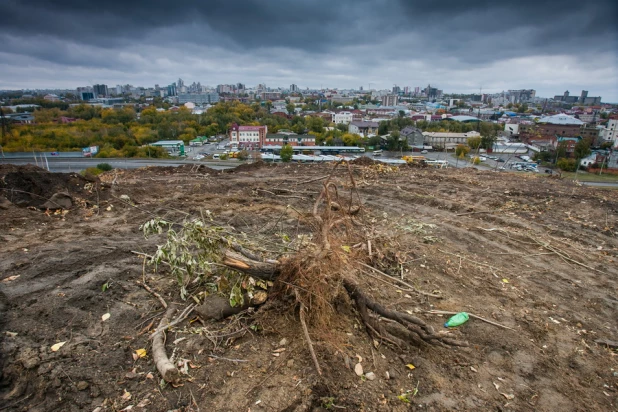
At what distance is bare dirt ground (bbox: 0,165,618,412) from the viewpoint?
2.24 metres

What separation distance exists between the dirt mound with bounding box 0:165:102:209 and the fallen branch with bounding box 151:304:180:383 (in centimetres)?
475

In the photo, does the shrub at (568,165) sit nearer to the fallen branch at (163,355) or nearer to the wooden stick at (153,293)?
the wooden stick at (153,293)

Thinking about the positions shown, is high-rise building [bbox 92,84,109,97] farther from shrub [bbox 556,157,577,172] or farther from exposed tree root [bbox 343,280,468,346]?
exposed tree root [bbox 343,280,468,346]

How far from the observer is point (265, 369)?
2.40 m

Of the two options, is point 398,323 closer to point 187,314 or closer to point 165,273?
point 187,314

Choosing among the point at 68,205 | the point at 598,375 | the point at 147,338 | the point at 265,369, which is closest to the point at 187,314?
the point at 147,338

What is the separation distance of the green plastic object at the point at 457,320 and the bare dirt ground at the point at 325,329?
69 millimetres

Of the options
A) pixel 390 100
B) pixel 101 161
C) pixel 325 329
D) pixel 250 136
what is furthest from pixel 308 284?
pixel 390 100

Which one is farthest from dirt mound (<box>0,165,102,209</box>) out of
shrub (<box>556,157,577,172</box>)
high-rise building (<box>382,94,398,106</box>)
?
high-rise building (<box>382,94,398,106</box>)

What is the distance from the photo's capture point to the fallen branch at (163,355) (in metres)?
2.25

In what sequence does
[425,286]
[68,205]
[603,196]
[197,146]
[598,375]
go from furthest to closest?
A: [197,146], [603,196], [68,205], [425,286], [598,375]

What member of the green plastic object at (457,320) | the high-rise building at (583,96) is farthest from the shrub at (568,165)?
the high-rise building at (583,96)

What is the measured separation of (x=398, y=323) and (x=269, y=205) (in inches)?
165

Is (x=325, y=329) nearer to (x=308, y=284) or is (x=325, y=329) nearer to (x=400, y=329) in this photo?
(x=308, y=284)
